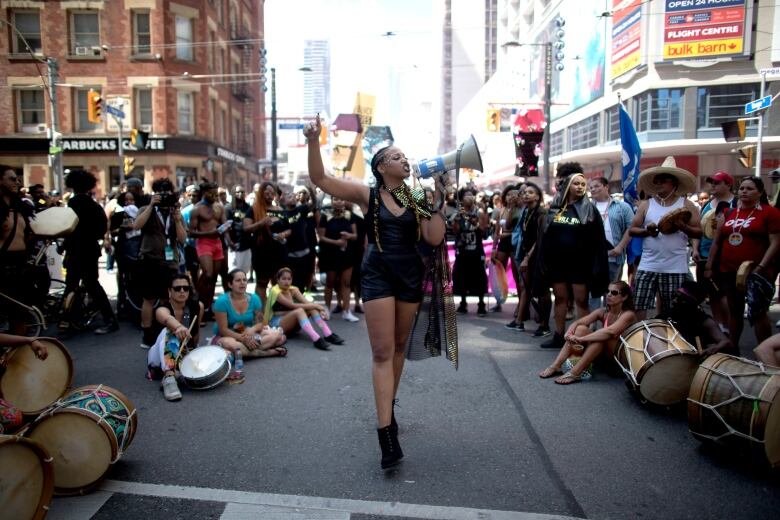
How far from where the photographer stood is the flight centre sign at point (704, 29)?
88.7 feet

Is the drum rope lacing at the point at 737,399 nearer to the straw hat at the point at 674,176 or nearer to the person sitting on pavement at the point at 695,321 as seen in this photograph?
the person sitting on pavement at the point at 695,321

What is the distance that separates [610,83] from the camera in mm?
32875

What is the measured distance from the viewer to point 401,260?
12.1 feet

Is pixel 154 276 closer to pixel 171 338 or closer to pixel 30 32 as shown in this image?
pixel 171 338

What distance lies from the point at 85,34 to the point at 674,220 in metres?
29.3

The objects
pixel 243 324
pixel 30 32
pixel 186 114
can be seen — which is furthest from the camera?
pixel 186 114

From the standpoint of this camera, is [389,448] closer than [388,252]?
Yes

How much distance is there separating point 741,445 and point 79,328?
718 centimetres

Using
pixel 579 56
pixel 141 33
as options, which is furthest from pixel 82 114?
pixel 579 56

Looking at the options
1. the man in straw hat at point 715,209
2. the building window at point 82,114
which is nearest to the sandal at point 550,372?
the man in straw hat at point 715,209

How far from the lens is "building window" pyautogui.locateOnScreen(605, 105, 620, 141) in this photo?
3252cm

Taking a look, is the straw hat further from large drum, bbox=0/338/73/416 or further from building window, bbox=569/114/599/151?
building window, bbox=569/114/599/151

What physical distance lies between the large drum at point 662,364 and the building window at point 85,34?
1148 inches

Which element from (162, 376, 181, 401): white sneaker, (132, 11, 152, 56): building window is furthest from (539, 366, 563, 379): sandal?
(132, 11, 152, 56): building window
